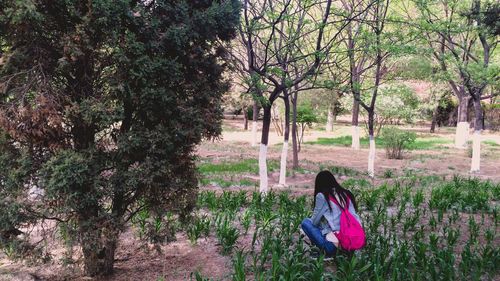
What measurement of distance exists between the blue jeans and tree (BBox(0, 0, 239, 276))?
1523 mm

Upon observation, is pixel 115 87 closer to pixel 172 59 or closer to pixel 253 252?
pixel 172 59

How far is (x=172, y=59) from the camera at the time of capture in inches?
169

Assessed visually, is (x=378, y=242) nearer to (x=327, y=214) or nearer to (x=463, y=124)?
(x=327, y=214)

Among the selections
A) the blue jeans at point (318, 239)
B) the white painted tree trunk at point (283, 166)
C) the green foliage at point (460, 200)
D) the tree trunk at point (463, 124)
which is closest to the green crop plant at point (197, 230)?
the blue jeans at point (318, 239)

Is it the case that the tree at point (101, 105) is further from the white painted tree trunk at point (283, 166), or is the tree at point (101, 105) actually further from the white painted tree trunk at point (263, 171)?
the white painted tree trunk at point (283, 166)

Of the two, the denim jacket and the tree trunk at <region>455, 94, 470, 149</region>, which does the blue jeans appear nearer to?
the denim jacket

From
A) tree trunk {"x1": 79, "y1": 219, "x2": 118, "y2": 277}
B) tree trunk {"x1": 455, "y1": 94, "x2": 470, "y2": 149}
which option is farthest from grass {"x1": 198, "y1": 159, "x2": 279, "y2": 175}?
tree trunk {"x1": 455, "y1": 94, "x2": 470, "y2": 149}

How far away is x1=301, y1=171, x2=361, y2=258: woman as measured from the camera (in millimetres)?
4430

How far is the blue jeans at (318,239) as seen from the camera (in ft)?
14.8

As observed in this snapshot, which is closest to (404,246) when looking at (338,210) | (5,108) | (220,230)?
(338,210)

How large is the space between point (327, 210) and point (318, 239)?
370 mm

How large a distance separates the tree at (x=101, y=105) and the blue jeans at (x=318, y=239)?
152 cm

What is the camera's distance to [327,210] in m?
4.49

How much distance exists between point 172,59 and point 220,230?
245 centimetres
